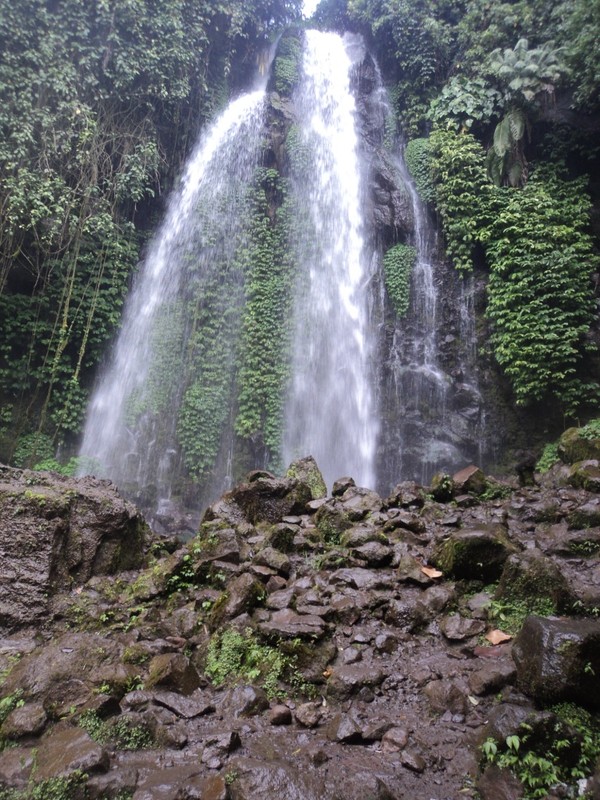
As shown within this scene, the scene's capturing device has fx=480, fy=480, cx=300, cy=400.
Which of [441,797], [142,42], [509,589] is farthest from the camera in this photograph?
[142,42]

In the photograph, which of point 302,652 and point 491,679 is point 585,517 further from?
point 302,652

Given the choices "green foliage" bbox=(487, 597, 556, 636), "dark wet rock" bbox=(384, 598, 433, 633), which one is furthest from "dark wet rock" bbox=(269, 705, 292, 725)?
"green foliage" bbox=(487, 597, 556, 636)

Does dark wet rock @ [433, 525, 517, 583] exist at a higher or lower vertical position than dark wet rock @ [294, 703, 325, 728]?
higher

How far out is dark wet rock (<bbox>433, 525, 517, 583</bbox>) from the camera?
405 centimetres

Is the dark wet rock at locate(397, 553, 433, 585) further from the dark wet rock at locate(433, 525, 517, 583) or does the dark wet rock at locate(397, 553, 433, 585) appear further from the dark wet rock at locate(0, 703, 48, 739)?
the dark wet rock at locate(0, 703, 48, 739)

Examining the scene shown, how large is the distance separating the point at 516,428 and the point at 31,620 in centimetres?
906

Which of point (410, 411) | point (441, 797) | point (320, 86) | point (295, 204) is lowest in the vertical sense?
point (441, 797)

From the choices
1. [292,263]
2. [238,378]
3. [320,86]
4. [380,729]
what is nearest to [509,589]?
[380,729]

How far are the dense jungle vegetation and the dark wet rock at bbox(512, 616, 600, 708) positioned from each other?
7862 mm

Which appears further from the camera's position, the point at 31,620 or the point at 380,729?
the point at 31,620

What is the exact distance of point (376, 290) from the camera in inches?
466

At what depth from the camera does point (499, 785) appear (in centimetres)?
206

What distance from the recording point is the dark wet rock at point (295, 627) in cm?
345

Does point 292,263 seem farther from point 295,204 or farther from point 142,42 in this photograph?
point 142,42
